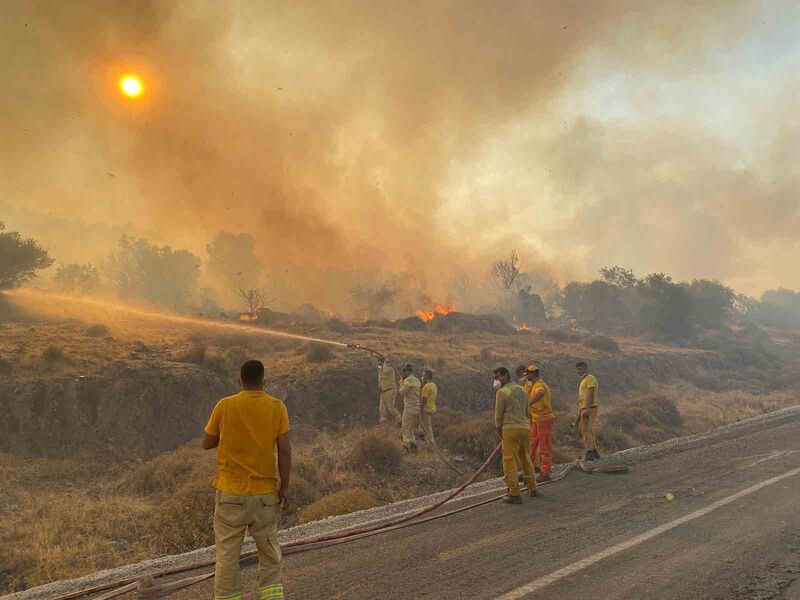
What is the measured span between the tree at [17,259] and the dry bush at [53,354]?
69.0 ft

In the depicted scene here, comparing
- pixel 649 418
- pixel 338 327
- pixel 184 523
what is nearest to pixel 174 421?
pixel 184 523

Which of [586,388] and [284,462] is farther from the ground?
[586,388]

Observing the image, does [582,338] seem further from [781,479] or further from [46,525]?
[46,525]

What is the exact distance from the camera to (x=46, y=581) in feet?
20.8

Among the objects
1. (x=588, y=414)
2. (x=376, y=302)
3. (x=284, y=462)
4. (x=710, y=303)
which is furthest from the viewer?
(x=710, y=303)

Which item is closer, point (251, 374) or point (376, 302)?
point (251, 374)

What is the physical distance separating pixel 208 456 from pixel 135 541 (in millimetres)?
4363

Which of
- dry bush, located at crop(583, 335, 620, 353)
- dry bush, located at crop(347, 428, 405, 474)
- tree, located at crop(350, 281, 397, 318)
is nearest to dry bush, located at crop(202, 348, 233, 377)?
dry bush, located at crop(347, 428, 405, 474)

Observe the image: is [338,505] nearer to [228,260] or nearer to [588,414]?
[588,414]

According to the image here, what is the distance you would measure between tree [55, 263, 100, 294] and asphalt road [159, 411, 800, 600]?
6369 centimetres

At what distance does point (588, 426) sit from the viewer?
1091cm

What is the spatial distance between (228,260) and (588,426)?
84810mm

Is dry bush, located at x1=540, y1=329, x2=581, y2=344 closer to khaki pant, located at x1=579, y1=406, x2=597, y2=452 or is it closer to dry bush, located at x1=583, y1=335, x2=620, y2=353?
dry bush, located at x1=583, y1=335, x2=620, y2=353

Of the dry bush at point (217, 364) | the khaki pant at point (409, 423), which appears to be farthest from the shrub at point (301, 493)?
the dry bush at point (217, 364)
